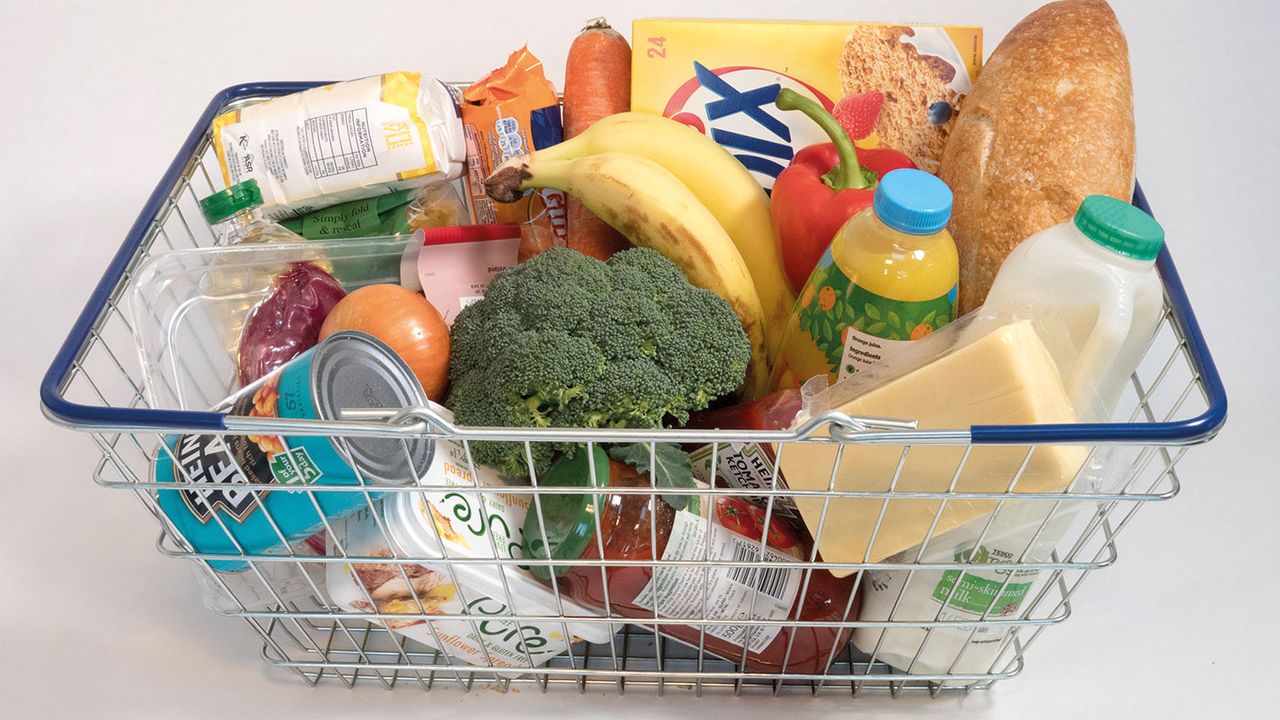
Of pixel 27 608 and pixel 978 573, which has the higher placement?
pixel 978 573

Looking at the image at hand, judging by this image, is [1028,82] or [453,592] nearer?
[453,592]

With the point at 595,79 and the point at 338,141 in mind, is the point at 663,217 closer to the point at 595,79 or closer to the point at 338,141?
the point at 595,79

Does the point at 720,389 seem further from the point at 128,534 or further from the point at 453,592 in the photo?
the point at 128,534

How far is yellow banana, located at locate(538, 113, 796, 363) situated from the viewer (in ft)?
3.58

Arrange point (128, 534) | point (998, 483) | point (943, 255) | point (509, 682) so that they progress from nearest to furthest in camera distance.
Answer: point (998, 483), point (943, 255), point (509, 682), point (128, 534)

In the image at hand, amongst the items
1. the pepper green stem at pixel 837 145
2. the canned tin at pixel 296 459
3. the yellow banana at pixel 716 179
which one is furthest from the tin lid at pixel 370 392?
the pepper green stem at pixel 837 145

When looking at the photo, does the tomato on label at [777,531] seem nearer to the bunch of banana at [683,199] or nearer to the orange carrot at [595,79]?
the bunch of banana at [683,199]

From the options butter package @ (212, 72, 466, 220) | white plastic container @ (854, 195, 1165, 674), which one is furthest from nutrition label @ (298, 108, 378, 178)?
white plastic container @ (854, 195, 1165, 674)

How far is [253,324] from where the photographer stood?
3.35 feet

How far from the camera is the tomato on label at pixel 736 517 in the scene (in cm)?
89

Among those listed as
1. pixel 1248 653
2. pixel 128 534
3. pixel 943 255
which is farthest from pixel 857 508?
pixel 128 534

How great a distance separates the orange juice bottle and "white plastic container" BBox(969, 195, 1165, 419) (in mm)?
73

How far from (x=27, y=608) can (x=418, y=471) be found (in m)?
0.60

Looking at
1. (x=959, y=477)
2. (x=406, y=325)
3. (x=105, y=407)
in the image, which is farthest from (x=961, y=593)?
(x=105, y=407)
